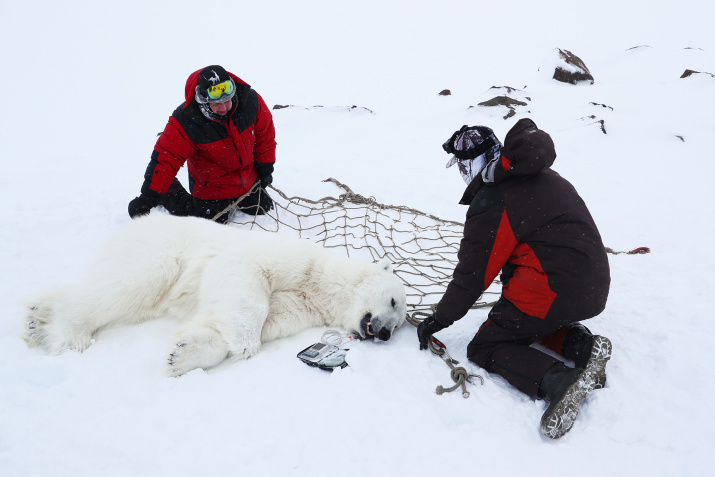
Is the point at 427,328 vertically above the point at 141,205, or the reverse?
the point at 141,205

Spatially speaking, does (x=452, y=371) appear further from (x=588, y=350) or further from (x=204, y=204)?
(x=204, y=204)

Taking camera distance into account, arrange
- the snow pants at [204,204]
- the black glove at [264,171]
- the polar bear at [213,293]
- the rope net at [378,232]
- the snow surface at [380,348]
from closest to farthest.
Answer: the snow surface at [380,348] → the polar bear at [213,293] → the rope net at [378,232] → the snow pants at [204,204] → the black glove at [264,171]

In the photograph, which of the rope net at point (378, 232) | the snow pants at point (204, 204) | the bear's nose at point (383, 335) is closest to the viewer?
the bear's nose at point (383, 335)

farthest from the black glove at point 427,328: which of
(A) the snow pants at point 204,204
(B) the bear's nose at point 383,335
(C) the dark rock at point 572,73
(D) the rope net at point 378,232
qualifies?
(C) the dark rock at point 572,73

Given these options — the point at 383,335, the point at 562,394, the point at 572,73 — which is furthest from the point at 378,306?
the point at 572,73

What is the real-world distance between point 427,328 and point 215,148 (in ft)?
9.02

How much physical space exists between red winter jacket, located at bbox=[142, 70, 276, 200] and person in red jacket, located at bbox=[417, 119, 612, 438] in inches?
103

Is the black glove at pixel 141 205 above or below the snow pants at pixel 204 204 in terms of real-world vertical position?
above

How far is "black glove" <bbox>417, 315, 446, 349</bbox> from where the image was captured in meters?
2.45

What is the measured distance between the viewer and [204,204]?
4402 millimetres

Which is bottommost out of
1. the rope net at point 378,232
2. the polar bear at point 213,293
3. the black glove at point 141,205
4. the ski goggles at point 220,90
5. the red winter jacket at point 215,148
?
the rope net at point 378,232

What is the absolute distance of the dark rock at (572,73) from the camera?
13.9m

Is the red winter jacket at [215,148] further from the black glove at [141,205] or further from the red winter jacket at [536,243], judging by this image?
the red winter jacket at [536,243]

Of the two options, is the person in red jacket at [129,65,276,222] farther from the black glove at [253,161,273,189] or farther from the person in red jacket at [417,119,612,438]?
the person in red jacket at [417,119,612,438]
